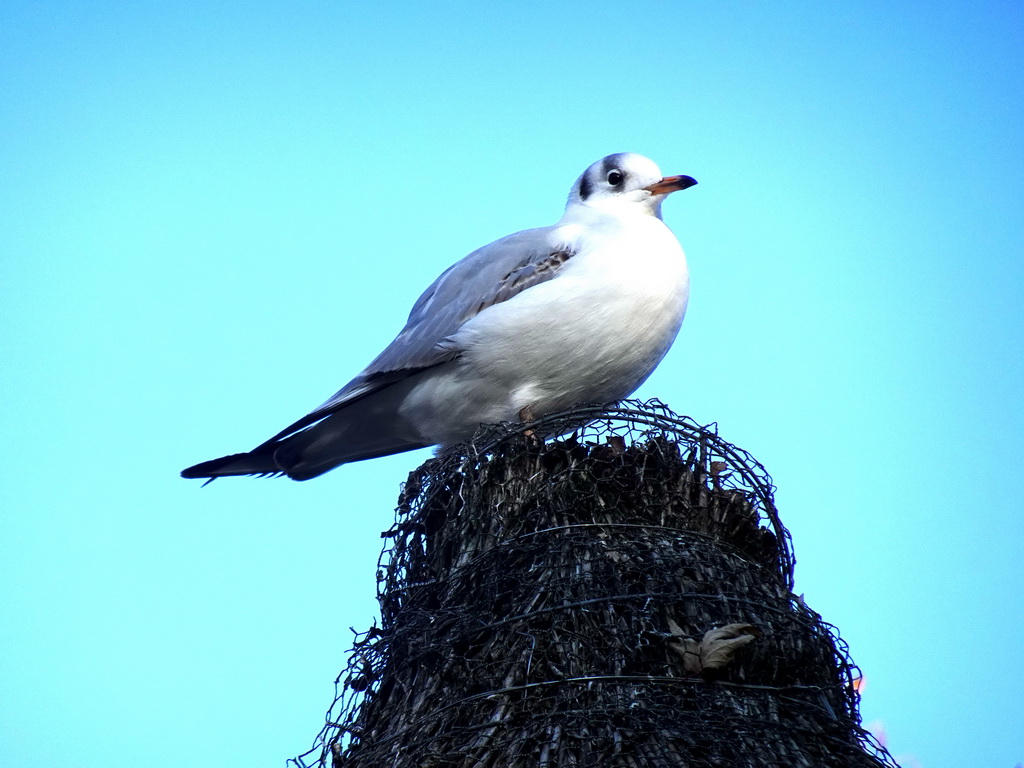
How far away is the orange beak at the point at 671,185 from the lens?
22.9 ft

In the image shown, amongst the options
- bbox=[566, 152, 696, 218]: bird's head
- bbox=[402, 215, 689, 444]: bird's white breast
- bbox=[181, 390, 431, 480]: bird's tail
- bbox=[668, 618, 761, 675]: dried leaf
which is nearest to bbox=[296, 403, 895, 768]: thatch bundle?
bbox=[668, 618, 761, 675]: dried leaf

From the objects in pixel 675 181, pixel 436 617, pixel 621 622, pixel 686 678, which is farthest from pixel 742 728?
pixel 675 181

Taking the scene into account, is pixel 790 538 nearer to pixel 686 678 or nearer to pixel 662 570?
pixel 662 570

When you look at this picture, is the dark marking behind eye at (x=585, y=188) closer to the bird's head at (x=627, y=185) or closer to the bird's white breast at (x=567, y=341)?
the bird's head at (x=627, y=185)

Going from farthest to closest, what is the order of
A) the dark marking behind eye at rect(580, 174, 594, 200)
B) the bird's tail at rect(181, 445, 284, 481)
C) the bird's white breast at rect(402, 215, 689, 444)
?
1. the dark marking behind eye at rect(580, 174, 594, 200)
2. the bird's tail at rect(181, 445, 284, 481)
3. the bird's white breast at rect(402, 215, 689, 444)

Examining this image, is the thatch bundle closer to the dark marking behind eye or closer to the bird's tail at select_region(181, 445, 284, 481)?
the bird's tail at select_region(181, 445, 284, 481)

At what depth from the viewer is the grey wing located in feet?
19.7

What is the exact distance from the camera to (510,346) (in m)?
5.73

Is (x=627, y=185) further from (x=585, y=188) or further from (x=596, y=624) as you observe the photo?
(x=596, y=624)

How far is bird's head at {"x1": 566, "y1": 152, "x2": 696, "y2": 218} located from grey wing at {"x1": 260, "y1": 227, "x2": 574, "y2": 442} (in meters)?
0.81

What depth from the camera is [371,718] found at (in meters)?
4.07

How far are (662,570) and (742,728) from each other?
66cm

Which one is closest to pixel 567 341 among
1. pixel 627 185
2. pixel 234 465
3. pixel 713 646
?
pixel 627 185

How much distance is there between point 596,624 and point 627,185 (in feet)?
12.6
